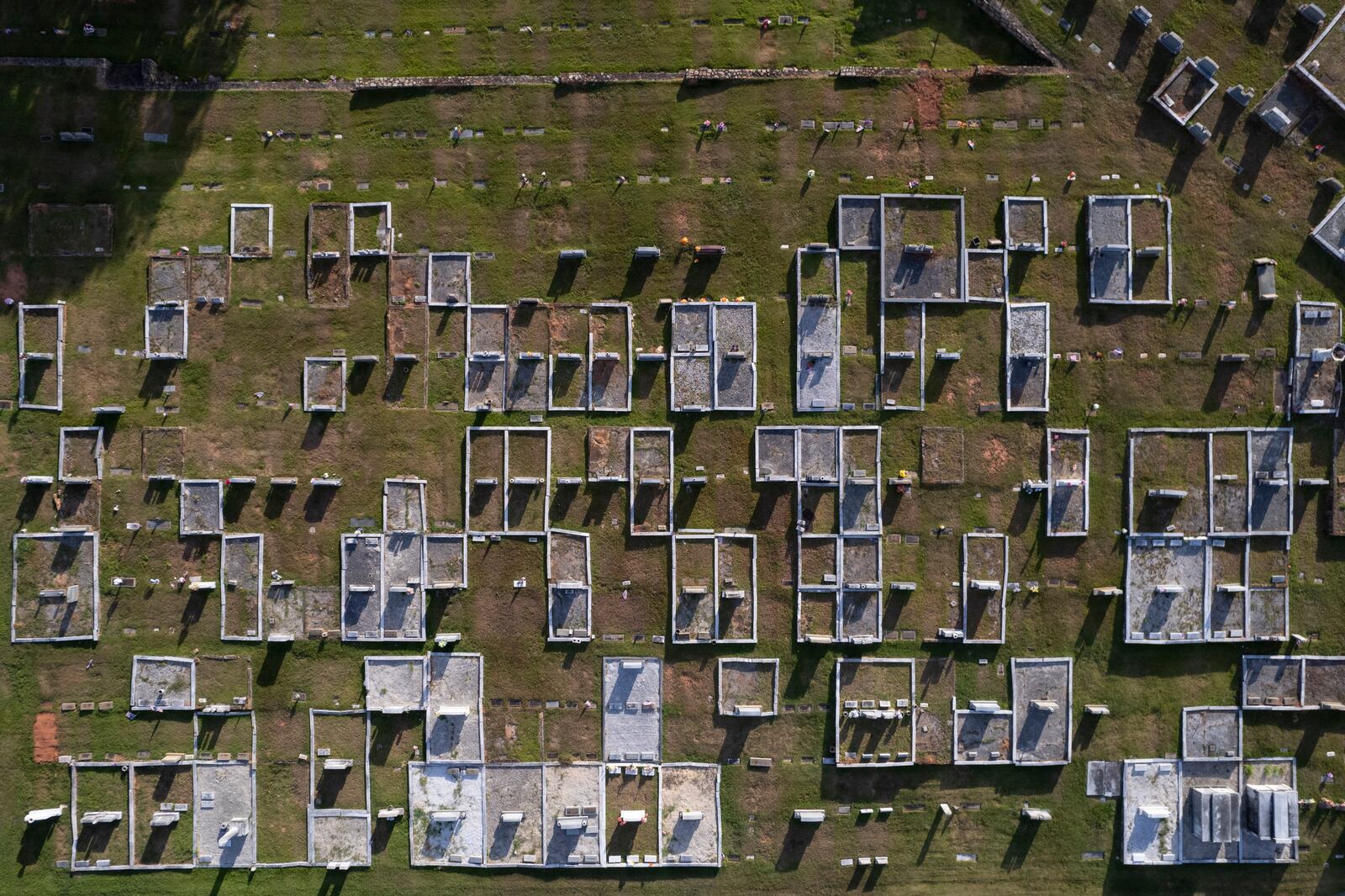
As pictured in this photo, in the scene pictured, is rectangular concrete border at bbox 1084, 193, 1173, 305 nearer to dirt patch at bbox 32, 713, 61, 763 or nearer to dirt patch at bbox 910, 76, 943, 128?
dirt patch at bbox 910, 76, 943, 128

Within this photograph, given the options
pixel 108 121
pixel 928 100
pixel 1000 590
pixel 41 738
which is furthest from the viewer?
pixel 928 100

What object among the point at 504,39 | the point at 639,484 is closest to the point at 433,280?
the point at 504,39

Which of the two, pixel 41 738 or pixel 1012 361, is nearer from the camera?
pixel 41 738

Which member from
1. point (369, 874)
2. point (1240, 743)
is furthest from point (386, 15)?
point (1240, 743)

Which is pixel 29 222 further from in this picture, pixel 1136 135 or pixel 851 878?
pixel 1136 135

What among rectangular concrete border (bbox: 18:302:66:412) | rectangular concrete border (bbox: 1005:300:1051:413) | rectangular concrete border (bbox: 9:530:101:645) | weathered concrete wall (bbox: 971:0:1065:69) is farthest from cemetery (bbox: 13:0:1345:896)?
weathered concrete wall (bbox: 971:0:1065:69)

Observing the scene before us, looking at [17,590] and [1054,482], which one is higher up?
[1054,482]

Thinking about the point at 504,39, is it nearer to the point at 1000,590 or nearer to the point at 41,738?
the point at 1000,590
